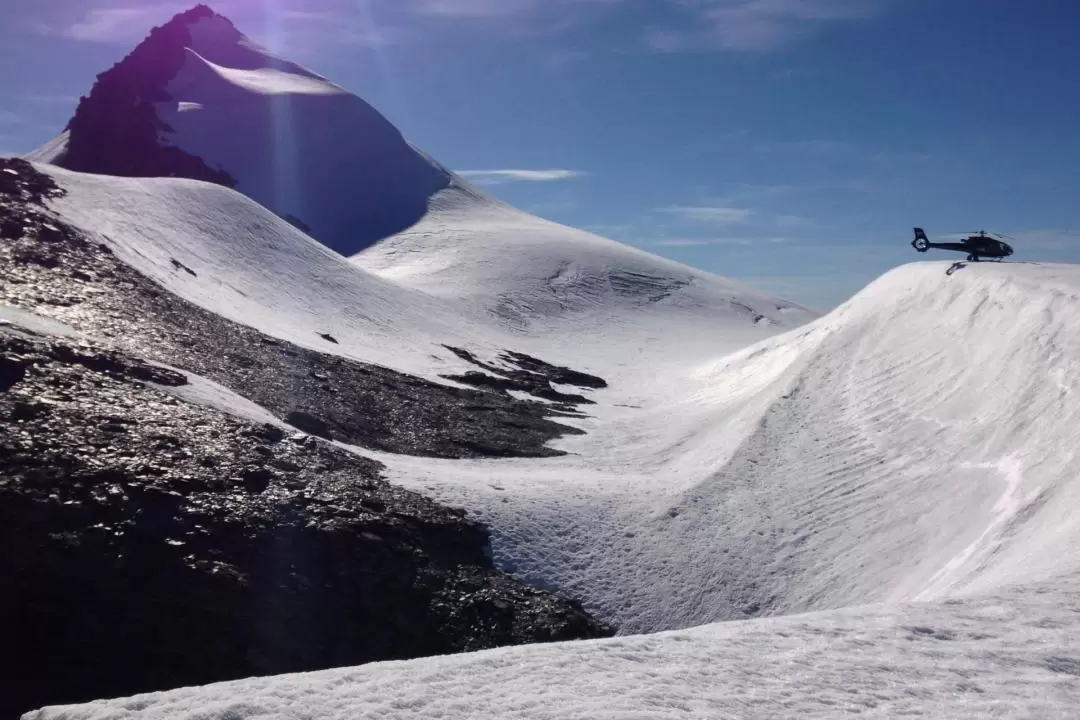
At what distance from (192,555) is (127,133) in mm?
106192

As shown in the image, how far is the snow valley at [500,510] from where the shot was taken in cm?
941

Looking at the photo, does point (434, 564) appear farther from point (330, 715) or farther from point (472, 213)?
point (472, 213)

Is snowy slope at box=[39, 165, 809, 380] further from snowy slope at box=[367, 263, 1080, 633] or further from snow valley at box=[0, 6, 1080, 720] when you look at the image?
snowy slope at box=[367, 263, 1080, 633]

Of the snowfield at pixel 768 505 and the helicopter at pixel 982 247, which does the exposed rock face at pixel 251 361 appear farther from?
the helicopter at pixel 982 247

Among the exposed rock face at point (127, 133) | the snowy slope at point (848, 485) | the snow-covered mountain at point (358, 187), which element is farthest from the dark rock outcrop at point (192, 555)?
the exposed rock face at point (127, 133)

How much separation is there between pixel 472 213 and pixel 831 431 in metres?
105

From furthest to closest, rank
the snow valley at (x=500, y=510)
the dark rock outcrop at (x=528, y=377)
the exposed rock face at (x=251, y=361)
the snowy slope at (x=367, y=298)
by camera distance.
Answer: the dark rock outcrop at (x=528, y=377) < the snowy slope at (x=367, y=298) < the exposed rock face at (x=251, y=361) < the snow valley at (x=500, y=510)

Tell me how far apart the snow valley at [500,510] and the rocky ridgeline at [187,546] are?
7 cm

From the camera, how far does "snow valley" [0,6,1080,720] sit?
941cm

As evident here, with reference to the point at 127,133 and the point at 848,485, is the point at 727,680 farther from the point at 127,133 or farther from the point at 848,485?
the point at 127,133

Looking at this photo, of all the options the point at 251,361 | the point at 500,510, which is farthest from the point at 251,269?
the point at 500,510

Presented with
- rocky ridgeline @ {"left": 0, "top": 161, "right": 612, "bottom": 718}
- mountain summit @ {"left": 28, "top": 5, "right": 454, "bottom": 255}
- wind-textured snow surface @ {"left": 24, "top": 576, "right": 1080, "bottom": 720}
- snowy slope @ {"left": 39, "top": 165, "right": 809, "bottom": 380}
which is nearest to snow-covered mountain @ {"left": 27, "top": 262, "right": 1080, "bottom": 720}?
wind-textured snow surface @ {"left": 24, "top": 576, "right": 1080, "bottom": 720}

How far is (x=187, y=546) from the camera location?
1923 centimetres

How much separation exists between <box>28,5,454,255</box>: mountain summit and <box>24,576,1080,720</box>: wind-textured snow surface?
107 m
